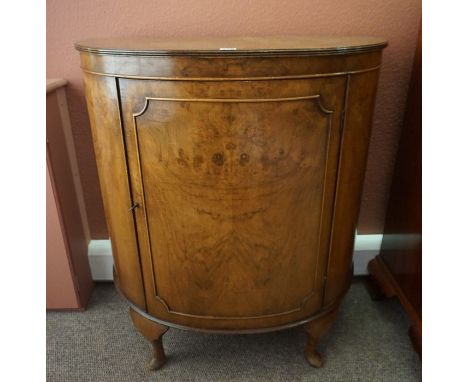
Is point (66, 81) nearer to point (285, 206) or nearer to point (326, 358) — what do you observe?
point (285, 206)

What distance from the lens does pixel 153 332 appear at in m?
1.25

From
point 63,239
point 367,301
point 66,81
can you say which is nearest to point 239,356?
point 367,301

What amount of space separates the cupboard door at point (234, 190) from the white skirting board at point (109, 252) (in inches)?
22.2

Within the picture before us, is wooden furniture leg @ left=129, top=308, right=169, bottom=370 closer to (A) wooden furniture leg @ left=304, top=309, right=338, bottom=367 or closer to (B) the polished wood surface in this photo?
(A) wooden furniture leg @ left=304, top=309, right=338, bottom=367

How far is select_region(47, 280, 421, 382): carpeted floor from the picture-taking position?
1.32m

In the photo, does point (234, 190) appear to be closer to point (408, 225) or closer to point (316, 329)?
point (316, 329)

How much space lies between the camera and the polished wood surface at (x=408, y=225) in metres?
1.30

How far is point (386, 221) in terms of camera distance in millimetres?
1580

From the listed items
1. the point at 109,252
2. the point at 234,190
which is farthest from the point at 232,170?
the point at 109,252

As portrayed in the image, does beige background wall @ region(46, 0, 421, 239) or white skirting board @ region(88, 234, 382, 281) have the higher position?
beige background wall @ region(46, 0, 421, 239)

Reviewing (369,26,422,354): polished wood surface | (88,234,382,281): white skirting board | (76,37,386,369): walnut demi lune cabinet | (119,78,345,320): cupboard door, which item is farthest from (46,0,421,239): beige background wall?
(88,234,382,281): white skirting board

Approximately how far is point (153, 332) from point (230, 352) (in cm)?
31

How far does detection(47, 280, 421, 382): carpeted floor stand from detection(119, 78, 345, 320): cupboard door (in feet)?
1.00

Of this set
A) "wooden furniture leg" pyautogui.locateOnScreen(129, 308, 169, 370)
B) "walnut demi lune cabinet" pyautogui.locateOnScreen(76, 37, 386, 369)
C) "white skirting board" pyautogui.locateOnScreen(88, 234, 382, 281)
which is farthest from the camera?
"white skirting board" pyautogui.locateOnScreen(88, 234, 382, 281)
